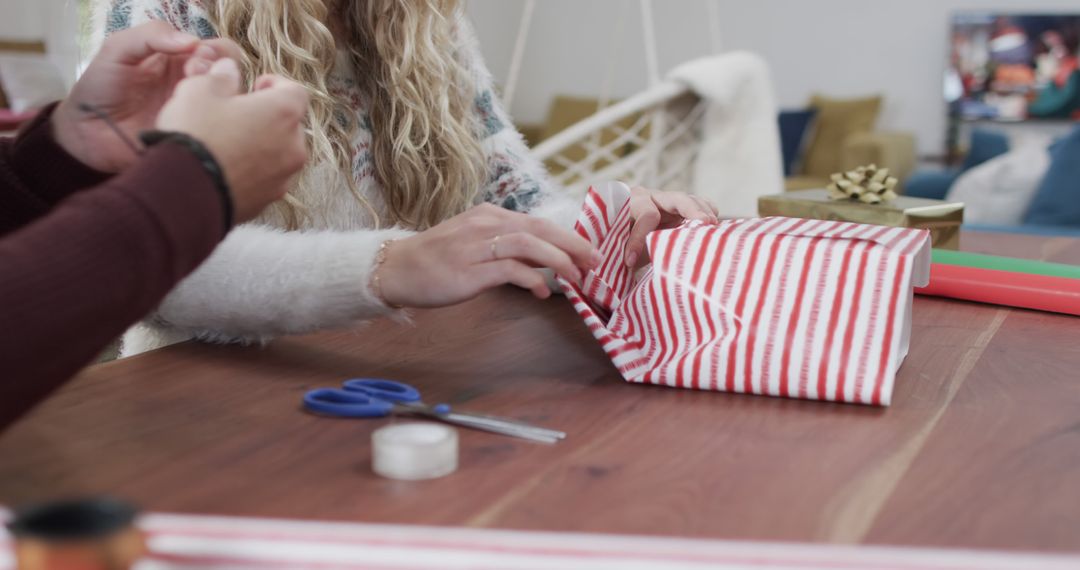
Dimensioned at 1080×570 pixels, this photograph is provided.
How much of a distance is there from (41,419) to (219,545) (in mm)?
253

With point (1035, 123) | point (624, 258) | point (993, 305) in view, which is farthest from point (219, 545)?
point (1035, 123)

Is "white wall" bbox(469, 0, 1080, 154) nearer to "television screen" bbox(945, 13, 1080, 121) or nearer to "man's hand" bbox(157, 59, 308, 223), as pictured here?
"television screen" bbox(945, 13, 1080, 121)

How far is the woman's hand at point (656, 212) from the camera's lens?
0.92 m

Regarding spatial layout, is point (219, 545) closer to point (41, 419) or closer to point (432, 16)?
point (41, 419)

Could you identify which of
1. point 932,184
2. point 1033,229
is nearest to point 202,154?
point 1033,229

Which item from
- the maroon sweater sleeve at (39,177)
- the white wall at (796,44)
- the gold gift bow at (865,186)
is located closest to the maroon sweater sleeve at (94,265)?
the maroon sweater sleeve at (39,177)

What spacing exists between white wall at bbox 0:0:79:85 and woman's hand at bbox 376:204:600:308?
5.78m

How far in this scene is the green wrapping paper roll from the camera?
1042 mm

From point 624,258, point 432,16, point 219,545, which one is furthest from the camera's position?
point 432,16

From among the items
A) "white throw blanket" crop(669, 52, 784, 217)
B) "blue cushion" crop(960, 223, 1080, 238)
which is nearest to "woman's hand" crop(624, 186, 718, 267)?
"white throw blanket" crop(669, 52, 784, 217)

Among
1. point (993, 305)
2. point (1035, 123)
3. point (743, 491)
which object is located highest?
point (743, 491)

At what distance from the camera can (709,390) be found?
732mm

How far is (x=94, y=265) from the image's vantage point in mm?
501

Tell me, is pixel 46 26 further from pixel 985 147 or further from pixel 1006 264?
pixel 1006 264
